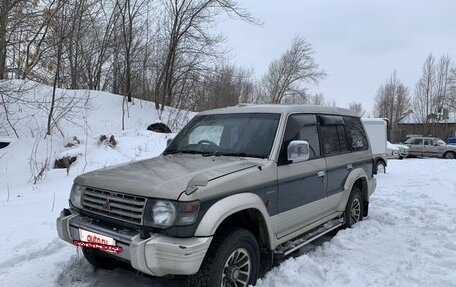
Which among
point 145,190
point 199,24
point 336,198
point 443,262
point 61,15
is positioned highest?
point 199,24

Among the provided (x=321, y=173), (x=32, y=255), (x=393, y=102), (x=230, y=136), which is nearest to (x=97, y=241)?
(x=32, y=255)

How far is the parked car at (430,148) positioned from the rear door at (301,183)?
2889cm

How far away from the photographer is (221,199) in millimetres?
3586

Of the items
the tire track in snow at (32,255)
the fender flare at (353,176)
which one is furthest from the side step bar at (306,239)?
the tire track in snow at (32,255)

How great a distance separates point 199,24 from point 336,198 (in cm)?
1770

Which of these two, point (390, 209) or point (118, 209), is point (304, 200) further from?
point (390, 209)

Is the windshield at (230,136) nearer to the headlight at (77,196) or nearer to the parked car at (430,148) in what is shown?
the headlight at (77,196)

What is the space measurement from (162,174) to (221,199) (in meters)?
0.62

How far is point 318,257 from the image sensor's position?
4.93 metres

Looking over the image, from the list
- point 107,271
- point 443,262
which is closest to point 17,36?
point 107,271

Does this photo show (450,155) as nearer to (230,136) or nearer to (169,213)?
(230,136)

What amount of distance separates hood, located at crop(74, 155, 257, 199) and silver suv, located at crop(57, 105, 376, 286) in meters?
0.01

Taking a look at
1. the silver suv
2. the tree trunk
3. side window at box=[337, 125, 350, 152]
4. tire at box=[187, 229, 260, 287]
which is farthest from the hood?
the tree trunk

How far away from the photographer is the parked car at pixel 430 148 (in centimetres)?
3009
